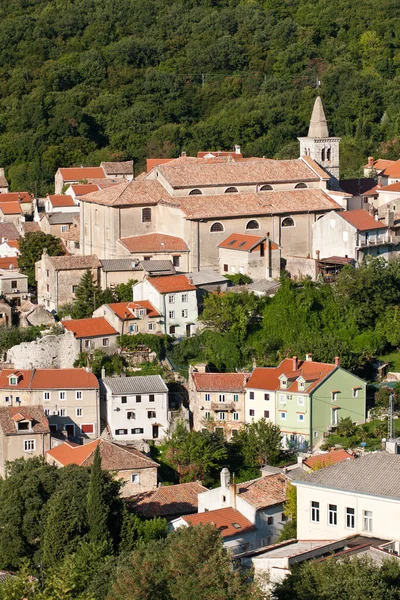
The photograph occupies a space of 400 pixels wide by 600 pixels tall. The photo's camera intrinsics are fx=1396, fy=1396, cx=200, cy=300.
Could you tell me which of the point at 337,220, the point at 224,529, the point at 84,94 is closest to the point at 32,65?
the point at 84,94

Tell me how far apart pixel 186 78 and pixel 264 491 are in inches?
2384

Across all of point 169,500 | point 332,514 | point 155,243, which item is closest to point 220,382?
point 169,500

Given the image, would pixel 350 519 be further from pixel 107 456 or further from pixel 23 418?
pixel 23 418

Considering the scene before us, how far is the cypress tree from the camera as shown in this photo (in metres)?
37.3

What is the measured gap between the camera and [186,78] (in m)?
96.8

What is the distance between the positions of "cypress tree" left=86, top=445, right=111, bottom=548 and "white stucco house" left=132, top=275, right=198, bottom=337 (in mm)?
12283

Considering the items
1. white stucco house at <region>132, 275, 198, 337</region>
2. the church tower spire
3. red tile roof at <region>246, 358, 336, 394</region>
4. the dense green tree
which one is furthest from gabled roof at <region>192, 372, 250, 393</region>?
the church tower spire

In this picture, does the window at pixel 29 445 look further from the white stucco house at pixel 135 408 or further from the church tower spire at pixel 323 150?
the church tower spire at pixel 323 150

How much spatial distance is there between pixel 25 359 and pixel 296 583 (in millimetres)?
22265

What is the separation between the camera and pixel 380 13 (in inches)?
3986

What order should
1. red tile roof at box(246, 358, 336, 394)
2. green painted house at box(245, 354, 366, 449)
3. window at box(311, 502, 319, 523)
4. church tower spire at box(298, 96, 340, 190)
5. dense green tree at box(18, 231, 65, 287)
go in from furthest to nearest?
1. church tower spire at box(298, 96, 340, 190)
2. dense green tree at box(18, 231, 65, 287)
3. red tile roof at box(246, 358, 336, 394)
4. green painted house at box(245, 354, 366, 449)
5. window at box(311, 502, 319, 523)

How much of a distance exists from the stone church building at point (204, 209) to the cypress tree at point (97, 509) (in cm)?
1613

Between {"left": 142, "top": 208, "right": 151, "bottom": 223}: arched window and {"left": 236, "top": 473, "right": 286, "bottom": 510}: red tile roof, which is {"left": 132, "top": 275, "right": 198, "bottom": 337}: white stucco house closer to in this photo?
{"left": 142, "top": 208, "right": 151, "bottom": 223}: arched window

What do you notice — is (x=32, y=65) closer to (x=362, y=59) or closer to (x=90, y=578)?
(x=362, y=59)
